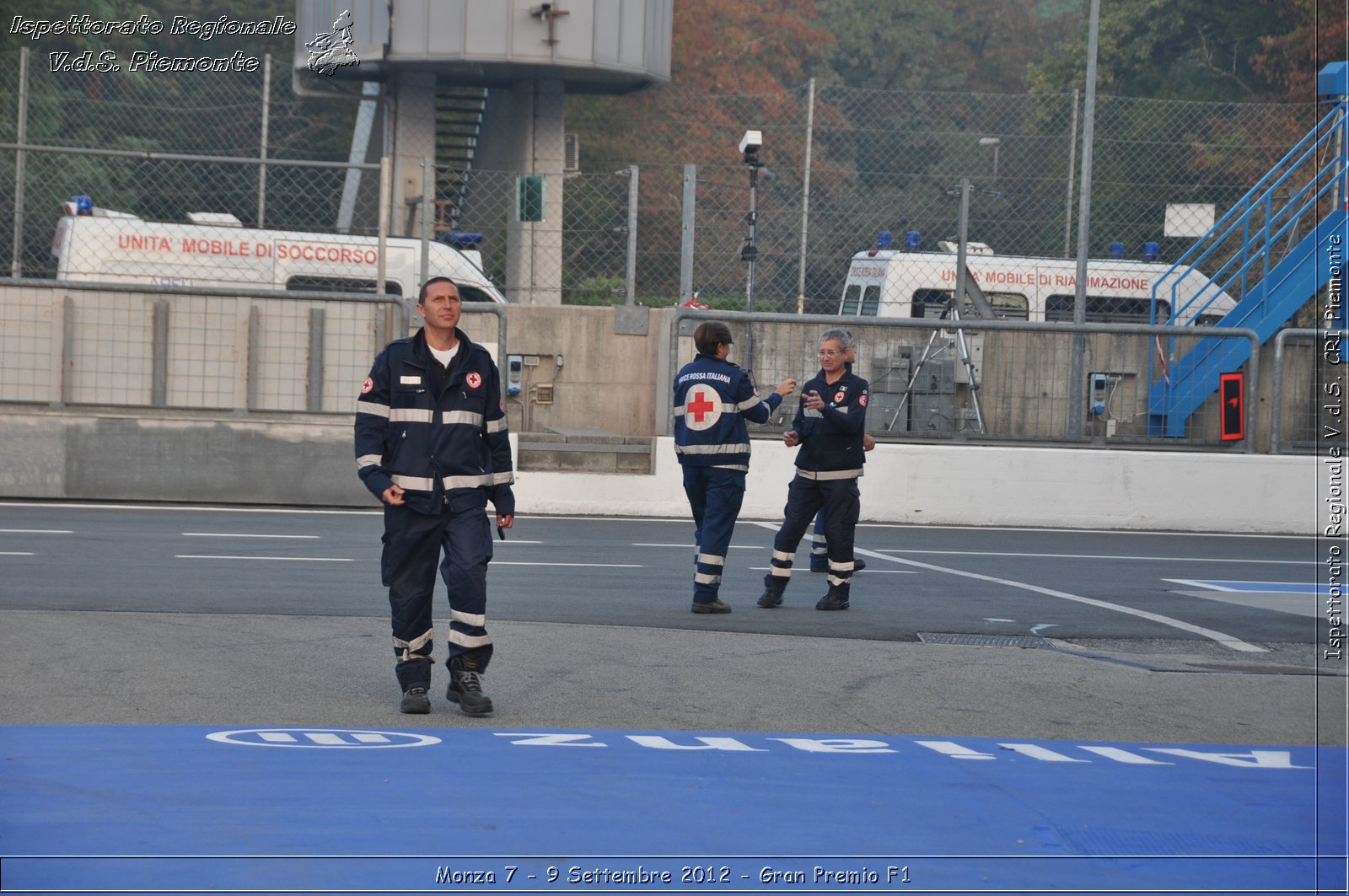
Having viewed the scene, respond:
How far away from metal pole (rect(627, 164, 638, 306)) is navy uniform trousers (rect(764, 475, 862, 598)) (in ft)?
23.4

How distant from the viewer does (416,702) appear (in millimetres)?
6707

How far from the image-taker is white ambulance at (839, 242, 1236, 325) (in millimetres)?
21938

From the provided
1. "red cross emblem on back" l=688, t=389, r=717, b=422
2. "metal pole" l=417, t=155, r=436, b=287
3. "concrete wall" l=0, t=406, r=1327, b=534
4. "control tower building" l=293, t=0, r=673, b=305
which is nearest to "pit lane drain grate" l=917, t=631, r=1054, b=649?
"red cross emblem on back" l=688, t=389, r=717, b=422

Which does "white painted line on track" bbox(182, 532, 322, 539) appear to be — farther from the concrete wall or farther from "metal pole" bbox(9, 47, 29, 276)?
"metal pole" bbox(9, 47, 29, 276)

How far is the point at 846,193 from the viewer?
21109 mm

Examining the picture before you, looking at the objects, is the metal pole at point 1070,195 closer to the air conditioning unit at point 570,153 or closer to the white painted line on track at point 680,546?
the air conditioning unit at point 570,153

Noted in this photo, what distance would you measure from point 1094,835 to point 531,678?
318 cm

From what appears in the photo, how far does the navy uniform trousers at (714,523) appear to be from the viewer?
32.2 ft

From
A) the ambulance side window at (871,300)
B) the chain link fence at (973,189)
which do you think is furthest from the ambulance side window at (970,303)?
the chain link fence at (973,189)

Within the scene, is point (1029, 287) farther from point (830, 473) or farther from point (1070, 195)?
point (830, 473)

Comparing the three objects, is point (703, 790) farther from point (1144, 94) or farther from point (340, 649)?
point (1144, 94)

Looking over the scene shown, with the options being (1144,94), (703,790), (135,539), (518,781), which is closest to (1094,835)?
(703,790)

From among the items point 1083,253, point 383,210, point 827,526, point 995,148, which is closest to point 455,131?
point 995,148

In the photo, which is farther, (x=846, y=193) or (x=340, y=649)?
(x=846, y=193)
